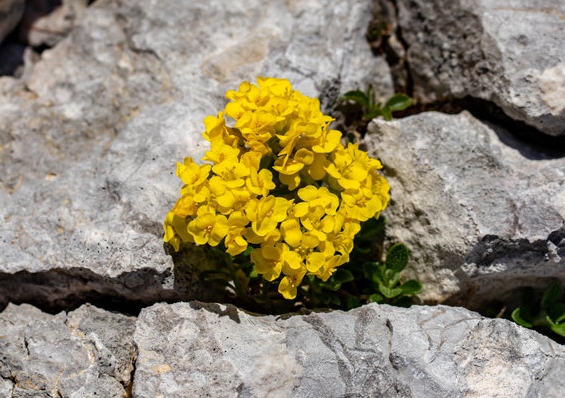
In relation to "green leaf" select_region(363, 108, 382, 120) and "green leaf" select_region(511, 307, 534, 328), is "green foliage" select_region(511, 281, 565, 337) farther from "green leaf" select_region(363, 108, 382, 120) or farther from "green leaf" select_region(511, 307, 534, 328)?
"green leaf" select_region(363, 108, 382, 120)

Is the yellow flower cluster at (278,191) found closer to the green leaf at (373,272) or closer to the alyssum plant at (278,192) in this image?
the alyssum plant at (278,192)

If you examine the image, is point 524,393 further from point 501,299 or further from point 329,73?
point 329,73

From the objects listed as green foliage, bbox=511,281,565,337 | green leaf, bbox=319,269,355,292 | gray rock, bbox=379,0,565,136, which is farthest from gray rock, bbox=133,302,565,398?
gray rock, bbox=379,0,565,136

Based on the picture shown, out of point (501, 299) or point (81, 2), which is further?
point (81, 2)

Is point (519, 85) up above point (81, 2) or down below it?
above

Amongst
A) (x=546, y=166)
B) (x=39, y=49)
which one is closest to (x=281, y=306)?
(x=546, y=166)

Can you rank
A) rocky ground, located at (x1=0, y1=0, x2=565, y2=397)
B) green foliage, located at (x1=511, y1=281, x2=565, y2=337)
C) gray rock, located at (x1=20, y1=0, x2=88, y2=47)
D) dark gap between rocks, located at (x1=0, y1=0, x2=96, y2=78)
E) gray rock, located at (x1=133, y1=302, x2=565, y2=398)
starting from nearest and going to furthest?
gray rock, located at (x1=133, y1=302, x2=565, y2=398), rocky ground, located at (x1=0, y1=0, x2=565, y2=397), green foliage, located at (x1=511, y1=281, x2=565, y2=337), dark gap between rocks, located at (x1=0, y1=0, x2=96, y2=78), gray rock, located at (x1=20, y1=0, x2=88, y2=47)
